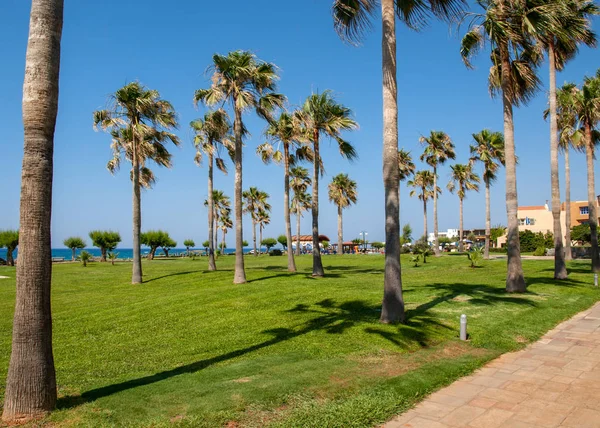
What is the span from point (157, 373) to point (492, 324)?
27.4 ft

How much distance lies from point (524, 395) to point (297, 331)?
17.9 feet

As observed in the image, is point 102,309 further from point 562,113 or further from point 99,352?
point 562,113

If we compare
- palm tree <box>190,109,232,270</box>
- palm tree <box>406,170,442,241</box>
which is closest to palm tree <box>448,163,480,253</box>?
palm tree <box>406,170,442,241</box>

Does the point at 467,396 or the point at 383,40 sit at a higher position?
the point at 383,40

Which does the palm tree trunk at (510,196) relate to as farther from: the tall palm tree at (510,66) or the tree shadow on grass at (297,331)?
the tree shadow on grass at (297,331)

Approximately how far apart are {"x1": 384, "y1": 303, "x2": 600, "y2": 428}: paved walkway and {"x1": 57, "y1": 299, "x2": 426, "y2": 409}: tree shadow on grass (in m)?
→ 2.20

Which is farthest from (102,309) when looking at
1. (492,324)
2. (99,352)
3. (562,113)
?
(562,113)

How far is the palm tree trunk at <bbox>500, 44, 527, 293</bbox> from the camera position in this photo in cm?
1638

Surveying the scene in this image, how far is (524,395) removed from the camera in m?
6.61

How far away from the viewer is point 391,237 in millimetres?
11016

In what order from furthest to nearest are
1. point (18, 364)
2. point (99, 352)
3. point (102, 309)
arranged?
1. point (102, 309)
2. point (99, 352)
3. point (18, 364)

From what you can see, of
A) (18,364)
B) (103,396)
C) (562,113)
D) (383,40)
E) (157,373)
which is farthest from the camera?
(562,113)

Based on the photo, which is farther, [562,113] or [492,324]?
[562,113]

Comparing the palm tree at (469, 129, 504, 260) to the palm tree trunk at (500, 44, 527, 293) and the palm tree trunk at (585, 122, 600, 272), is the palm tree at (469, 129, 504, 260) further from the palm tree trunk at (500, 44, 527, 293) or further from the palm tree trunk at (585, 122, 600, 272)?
the palm tree trunk at (500, 44, 527, 293)
